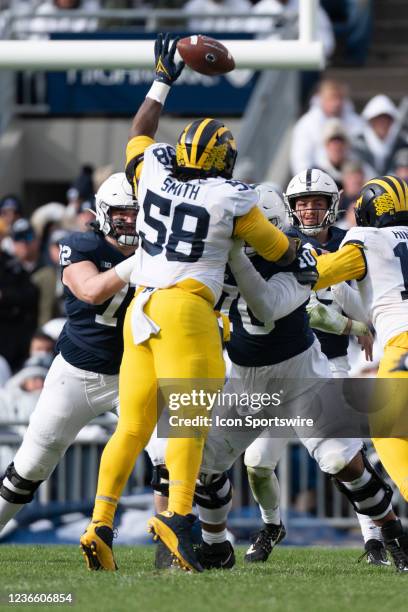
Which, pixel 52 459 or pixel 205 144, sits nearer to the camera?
pixel 205 144

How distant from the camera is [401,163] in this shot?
12.1 meters

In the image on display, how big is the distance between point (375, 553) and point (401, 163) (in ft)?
18.3

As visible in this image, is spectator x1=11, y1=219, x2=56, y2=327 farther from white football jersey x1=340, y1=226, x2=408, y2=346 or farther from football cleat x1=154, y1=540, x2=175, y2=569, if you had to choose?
football cleat x1=154, y1=540, x2=175, y2=569

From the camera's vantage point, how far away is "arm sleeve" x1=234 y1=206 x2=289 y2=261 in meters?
5.94

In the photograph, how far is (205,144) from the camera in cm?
609

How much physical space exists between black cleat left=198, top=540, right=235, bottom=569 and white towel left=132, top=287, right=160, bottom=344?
4.51 feet

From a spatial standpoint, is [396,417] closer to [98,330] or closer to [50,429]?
[98,330]

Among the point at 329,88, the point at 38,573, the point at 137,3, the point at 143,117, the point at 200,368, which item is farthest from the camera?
the point at 137,3

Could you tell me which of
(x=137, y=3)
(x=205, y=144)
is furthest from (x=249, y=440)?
(x=137, y=3)

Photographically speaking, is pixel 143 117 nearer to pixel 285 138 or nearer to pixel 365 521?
pixel 365 521

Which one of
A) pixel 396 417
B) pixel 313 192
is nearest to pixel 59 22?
pixel 313 192

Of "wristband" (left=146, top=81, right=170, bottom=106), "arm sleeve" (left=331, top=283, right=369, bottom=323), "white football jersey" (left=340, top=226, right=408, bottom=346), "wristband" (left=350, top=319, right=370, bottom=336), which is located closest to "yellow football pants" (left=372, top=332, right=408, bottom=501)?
"white football jersey" (left=340, top=226, right=408, bottom=346)

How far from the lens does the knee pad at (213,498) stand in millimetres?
6820

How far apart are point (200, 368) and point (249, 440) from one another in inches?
40.6
